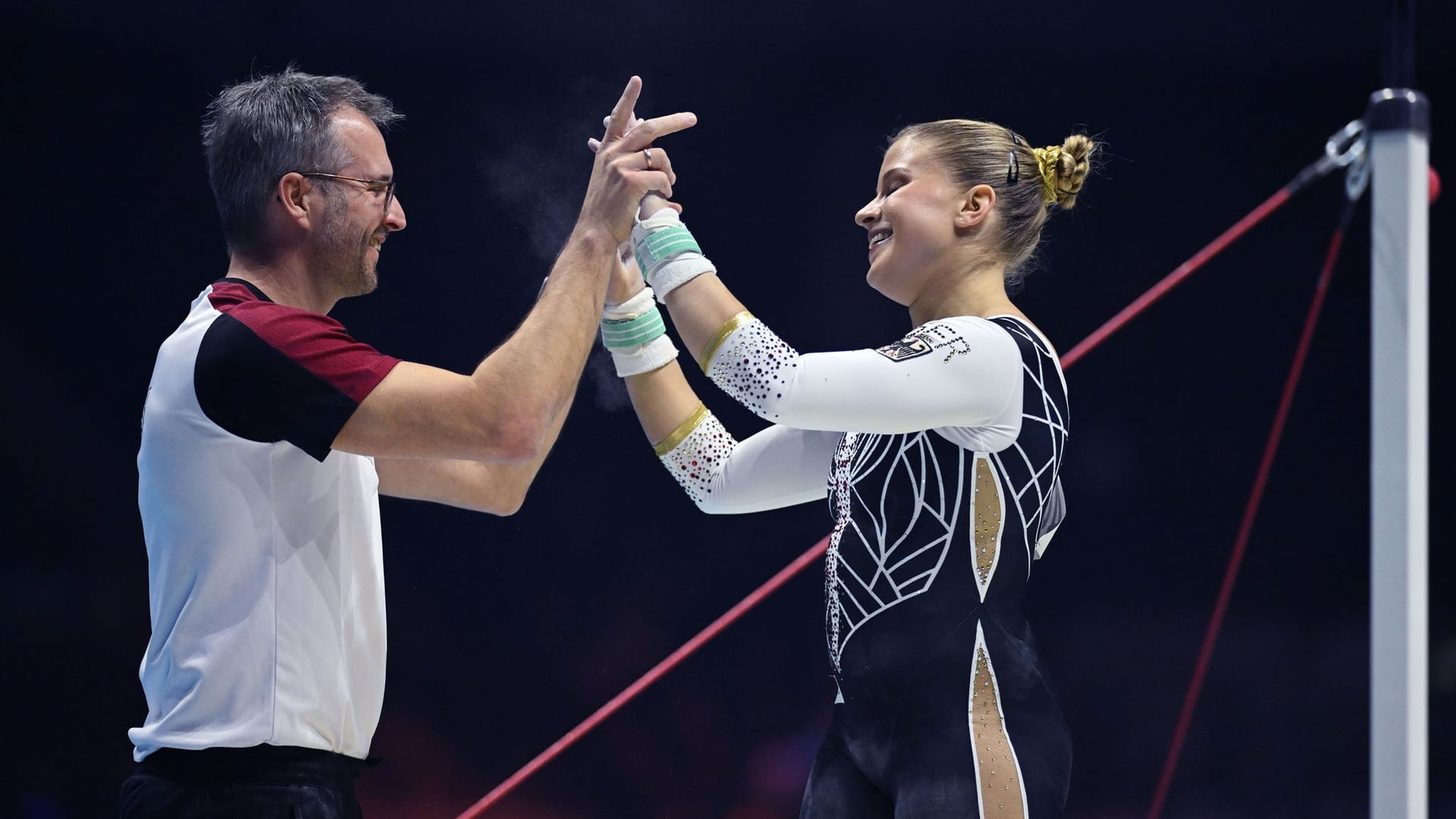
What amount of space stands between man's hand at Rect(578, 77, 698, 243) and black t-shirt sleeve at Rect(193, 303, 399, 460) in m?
0.35

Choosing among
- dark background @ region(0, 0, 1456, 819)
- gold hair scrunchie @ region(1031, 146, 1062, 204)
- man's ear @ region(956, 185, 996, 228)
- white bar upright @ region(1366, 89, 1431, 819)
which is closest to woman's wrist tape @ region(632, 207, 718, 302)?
man's ear @ region(956, 185, 996, 228)

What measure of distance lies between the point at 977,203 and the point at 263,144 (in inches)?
35.3

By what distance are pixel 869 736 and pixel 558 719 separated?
1455 millimetres

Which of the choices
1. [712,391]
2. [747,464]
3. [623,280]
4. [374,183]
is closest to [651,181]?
[623,280]

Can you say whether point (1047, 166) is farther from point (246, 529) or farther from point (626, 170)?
point (246, 529)

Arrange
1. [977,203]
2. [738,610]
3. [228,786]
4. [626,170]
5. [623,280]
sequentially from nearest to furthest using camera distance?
[228,786], [626,170], [977,203], [623,280], [738,610]

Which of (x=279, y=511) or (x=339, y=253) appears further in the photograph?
(x=339, y=253)

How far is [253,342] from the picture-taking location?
1314 mm

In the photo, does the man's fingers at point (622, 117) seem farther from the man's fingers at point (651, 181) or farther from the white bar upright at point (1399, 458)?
the white bar upright at point (1399, 458)

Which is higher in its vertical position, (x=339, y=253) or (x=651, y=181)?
(x=651, y=181)

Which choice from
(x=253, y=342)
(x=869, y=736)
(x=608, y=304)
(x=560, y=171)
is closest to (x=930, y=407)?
(x=869, y=736)

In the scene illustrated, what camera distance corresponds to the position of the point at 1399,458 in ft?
3.05

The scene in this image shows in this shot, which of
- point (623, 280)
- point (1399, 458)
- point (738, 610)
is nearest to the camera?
point (1399, 458)

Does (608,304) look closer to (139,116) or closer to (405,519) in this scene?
(405,519)
